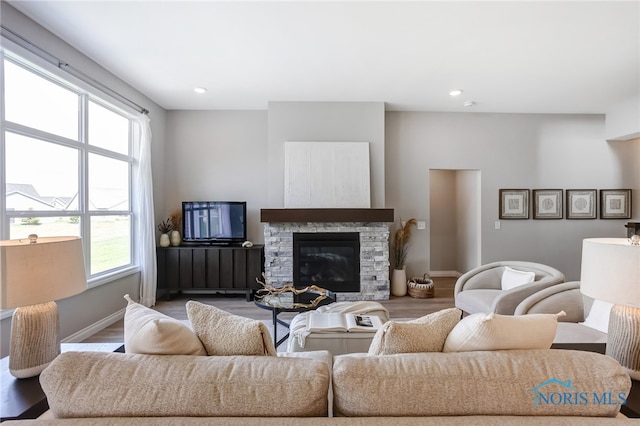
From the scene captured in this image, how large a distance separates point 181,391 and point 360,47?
2883 millimetres

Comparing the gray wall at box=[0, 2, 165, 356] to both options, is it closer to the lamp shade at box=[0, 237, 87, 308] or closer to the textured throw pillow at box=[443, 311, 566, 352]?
the lamp shade at box=[0, 237, 87, 308]

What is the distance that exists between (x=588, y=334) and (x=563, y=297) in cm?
42

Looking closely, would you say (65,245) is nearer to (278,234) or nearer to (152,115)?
(278,234)

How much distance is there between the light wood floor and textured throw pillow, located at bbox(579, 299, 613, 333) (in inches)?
63.6

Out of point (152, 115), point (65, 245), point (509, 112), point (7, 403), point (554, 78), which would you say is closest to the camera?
point (7, 403)

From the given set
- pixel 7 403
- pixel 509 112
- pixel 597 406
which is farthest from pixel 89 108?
pixel 509 112

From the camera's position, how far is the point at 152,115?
14.0 feet

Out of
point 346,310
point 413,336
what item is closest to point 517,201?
point 346,310

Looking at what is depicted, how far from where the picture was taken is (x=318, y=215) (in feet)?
13.5

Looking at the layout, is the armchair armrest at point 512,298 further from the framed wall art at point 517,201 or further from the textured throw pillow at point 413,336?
the framed wall art at point 517,201

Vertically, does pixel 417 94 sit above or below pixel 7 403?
above

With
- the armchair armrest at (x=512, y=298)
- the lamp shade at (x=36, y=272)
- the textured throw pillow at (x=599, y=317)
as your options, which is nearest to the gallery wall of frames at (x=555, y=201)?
the armchair armrest at (x=512, y=298)

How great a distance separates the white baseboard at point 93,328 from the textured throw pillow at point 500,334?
3.37 m

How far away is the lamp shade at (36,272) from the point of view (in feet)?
3.88
